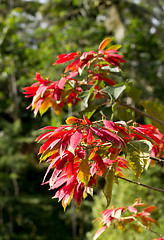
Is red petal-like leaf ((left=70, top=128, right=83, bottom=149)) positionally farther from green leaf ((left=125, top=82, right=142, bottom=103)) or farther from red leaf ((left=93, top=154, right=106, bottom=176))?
green leaf ((left=125, top=82, right=142, bottom=103))

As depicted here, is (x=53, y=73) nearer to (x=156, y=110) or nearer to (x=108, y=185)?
(x=156, y=110)

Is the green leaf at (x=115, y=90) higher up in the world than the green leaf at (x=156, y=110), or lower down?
higher up

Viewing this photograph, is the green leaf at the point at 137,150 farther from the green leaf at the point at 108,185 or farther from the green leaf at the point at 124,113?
the green leaf at the point at 124,113

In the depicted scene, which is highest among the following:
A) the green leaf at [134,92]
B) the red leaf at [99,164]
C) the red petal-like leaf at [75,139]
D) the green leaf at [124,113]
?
the green leaf at [134,92]

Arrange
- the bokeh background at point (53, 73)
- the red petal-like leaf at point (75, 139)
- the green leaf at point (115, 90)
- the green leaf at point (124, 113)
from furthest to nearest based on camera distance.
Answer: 1. the bokeh background at point (53, 73)
2. the green leaf at point (124, 113)
3. the green leaf at point (115, 90)
4. the red petal-like leaf at point (75, 139)

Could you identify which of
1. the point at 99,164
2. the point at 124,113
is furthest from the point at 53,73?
the point at 99,164

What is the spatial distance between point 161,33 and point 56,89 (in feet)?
15.1

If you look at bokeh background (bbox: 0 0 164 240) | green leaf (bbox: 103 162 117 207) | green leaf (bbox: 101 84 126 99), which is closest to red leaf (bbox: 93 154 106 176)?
green leaf (bbox: 103 162 117 207)

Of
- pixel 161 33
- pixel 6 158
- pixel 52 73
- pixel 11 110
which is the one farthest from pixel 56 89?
pixel 11 110

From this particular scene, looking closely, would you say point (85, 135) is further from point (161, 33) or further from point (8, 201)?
point (161, 33)

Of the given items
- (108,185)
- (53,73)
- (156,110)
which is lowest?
(108,185)

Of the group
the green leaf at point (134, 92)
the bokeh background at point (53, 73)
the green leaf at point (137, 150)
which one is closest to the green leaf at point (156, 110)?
the green leaf at point (134, 92)

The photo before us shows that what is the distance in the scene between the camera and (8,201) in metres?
4.12

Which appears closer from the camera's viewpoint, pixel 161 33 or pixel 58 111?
pixel 58 111
